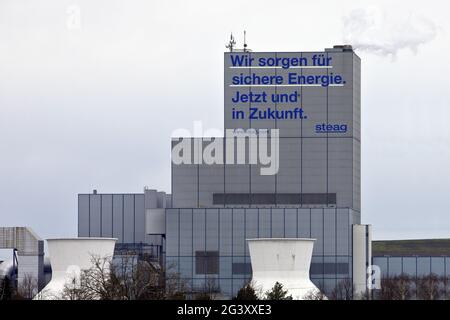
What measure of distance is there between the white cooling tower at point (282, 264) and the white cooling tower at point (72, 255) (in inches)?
390

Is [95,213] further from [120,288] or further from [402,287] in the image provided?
[120,288]

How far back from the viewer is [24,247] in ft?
366

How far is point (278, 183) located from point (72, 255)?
26069 millimetres

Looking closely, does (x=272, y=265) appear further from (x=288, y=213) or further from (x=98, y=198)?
(x=98, y=198)

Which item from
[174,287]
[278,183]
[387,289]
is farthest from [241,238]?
[174,287]

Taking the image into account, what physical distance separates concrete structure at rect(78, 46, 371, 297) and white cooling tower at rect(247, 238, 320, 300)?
14.0 metres

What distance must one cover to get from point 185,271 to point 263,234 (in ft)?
22.5

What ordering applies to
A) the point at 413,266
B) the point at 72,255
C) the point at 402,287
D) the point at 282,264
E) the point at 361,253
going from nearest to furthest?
the point at 72,255 → the point at 282,264 → the point at 402,287 → the point at 361,253 → the point at 413,266

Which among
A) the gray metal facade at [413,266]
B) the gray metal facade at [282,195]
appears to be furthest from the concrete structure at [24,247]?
the gray metal facade at [413,266]

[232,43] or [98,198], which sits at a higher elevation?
[232,43]

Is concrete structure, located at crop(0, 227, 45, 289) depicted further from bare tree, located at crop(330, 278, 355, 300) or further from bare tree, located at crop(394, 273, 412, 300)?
bare tree, located at crop(394, 273, 412, 300)

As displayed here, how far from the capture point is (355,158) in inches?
4264

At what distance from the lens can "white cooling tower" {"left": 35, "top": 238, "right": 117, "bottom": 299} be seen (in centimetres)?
8519
